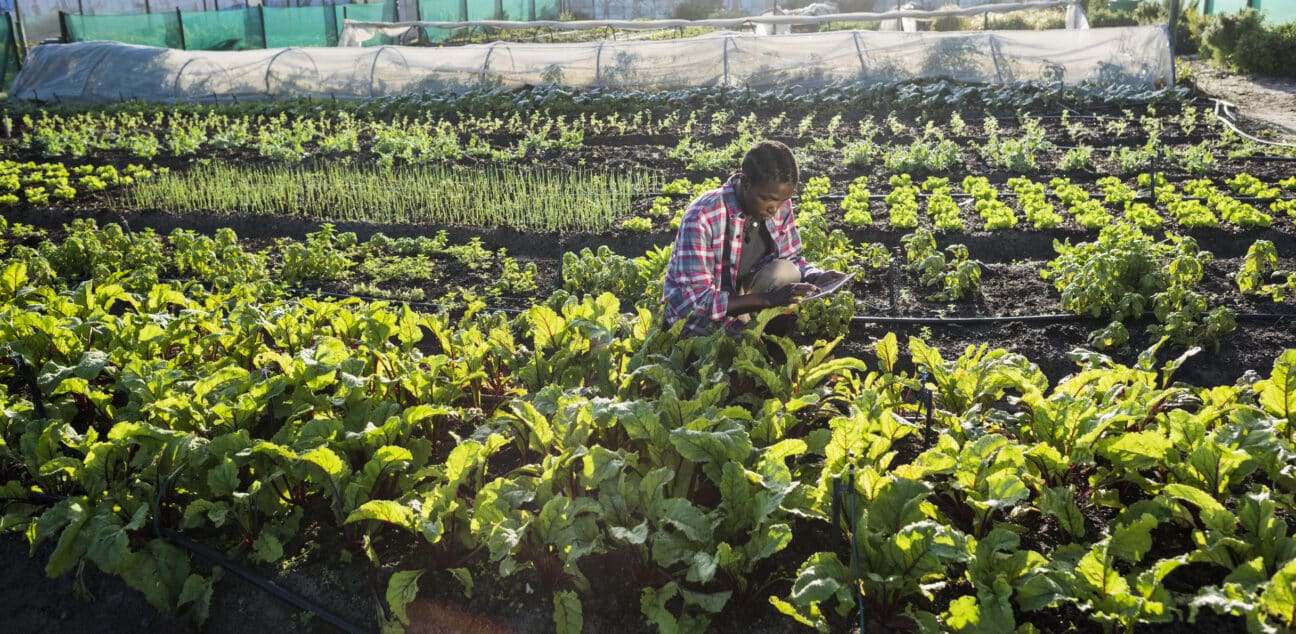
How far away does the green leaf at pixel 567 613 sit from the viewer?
249 centimetres

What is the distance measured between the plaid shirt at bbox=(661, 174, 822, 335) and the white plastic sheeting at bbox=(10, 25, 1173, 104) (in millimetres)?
11240

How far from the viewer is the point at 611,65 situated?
1559 cm

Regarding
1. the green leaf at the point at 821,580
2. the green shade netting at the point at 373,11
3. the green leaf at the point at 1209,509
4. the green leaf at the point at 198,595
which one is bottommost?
the green leaf at the point at 198,595

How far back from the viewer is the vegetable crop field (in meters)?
2.50

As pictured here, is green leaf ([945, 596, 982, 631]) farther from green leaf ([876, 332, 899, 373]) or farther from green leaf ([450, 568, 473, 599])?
green leaf ([876, 332, 899, 373])

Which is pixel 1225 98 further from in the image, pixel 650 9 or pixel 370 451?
pixel 650 9

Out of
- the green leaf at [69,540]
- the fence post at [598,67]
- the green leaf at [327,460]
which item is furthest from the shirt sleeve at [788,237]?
the fence post at [598,67]

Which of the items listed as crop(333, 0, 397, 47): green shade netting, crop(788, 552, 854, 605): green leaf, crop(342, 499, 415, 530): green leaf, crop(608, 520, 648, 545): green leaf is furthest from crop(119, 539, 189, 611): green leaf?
crop(333, 0, 397, 47): green shade netting

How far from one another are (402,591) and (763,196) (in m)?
2.14

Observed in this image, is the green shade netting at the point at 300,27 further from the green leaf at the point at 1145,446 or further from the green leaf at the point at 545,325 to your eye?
the green leaf at the point at 1145,446

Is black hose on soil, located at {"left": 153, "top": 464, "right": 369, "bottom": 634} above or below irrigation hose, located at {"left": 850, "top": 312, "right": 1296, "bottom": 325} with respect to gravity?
below

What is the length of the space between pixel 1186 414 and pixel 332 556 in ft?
9.07

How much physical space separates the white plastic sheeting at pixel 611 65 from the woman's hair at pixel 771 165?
11.5 metres

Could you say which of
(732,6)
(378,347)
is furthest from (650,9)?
Answer: (378,347)
